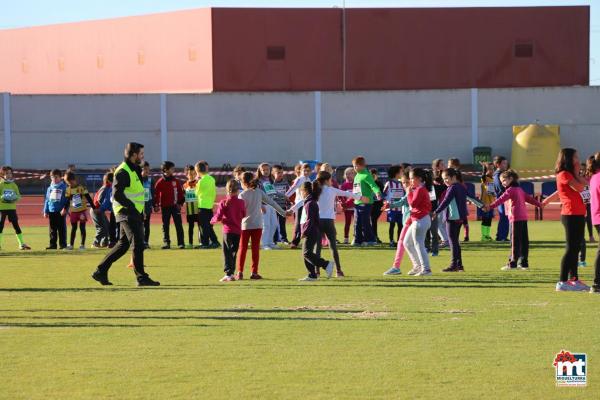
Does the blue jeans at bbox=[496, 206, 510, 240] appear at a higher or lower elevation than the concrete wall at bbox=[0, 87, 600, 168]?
lower

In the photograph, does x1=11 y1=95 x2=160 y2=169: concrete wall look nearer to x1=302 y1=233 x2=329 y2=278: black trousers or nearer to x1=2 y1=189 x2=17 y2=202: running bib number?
x1=2 y1=189 x2=17 y2=202: running bib number

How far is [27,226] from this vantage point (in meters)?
32.9

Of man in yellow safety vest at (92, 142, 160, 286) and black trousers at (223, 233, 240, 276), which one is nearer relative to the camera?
man in yellow safety vest at (92, 142, 160, 286)

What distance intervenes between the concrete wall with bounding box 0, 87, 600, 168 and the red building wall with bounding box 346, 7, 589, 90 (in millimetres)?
4020

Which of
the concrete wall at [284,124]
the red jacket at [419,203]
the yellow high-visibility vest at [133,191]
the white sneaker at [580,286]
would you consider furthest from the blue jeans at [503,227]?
the concrete wall at [284,124]

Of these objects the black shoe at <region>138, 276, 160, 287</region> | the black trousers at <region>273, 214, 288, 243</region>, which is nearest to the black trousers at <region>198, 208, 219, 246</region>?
the black trousers at <region>273, 214, 288, 243</region>

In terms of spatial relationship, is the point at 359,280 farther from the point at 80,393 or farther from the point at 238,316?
the point at 80,393

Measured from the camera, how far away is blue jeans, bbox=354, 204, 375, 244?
23688 millimetres

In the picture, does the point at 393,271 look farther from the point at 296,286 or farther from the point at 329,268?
the point at 296,286

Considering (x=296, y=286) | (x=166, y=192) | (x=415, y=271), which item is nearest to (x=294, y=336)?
(x=296, y=286)

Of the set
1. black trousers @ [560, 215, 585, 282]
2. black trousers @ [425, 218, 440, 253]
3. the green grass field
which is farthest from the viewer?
black trousers @ [425, 218, 440, 253]

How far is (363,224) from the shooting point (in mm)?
23797

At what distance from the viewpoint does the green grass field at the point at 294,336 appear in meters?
8.77

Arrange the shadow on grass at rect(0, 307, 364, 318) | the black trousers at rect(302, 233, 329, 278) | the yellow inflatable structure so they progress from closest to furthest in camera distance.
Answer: the shadow on grass at rect(0, 307, 364, 318)
the black trousers at rect(302, 233, 329, 278)
the yellow inflatable structure
